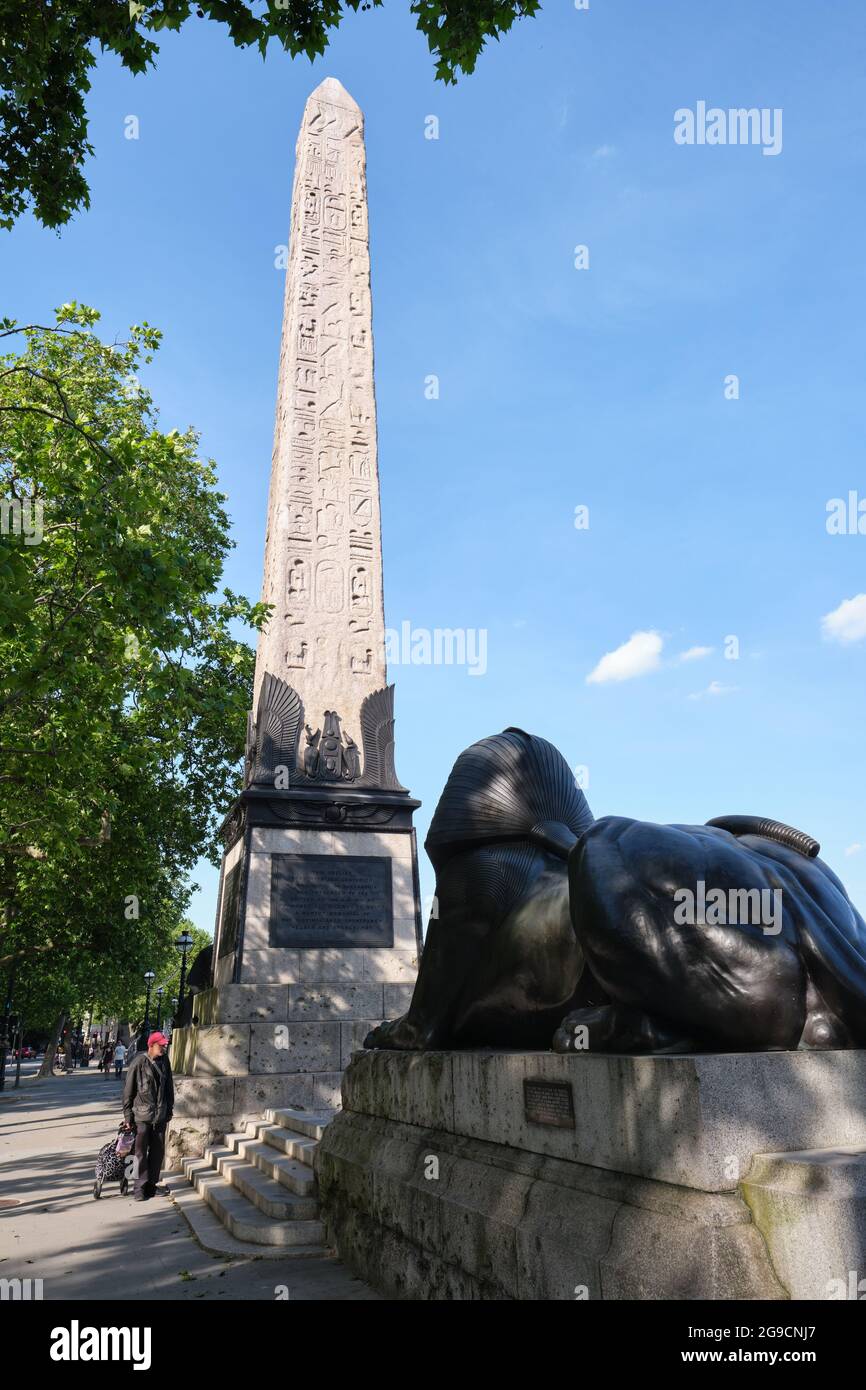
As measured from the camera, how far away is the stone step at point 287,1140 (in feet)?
24.2

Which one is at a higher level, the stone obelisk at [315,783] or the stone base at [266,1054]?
the stone obelisk at [315,783]

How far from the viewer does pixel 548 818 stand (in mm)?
4980

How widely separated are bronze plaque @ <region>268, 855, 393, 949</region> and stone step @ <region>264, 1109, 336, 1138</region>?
6.78 feet

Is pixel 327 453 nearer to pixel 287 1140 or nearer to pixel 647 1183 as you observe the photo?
pixel 287 1140

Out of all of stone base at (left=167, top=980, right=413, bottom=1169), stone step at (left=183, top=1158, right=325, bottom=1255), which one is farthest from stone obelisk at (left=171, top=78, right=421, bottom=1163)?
stone step at (left=183, top=1158, right=325, bottom=1255)

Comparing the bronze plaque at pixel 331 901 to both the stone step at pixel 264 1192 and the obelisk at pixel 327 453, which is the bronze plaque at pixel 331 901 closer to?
the obelisk at pixel 327 453

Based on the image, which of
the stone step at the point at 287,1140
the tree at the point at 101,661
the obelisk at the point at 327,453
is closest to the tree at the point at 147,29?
the tree at the point at 101,661

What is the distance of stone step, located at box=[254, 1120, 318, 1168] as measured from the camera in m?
7.38

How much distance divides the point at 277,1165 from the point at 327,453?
975 centimetres

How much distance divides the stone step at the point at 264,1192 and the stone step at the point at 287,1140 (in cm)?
26

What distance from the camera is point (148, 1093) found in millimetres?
9555

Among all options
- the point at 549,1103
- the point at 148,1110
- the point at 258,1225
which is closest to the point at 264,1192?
the point at 258,1225

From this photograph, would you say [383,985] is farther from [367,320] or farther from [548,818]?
[367,320]
